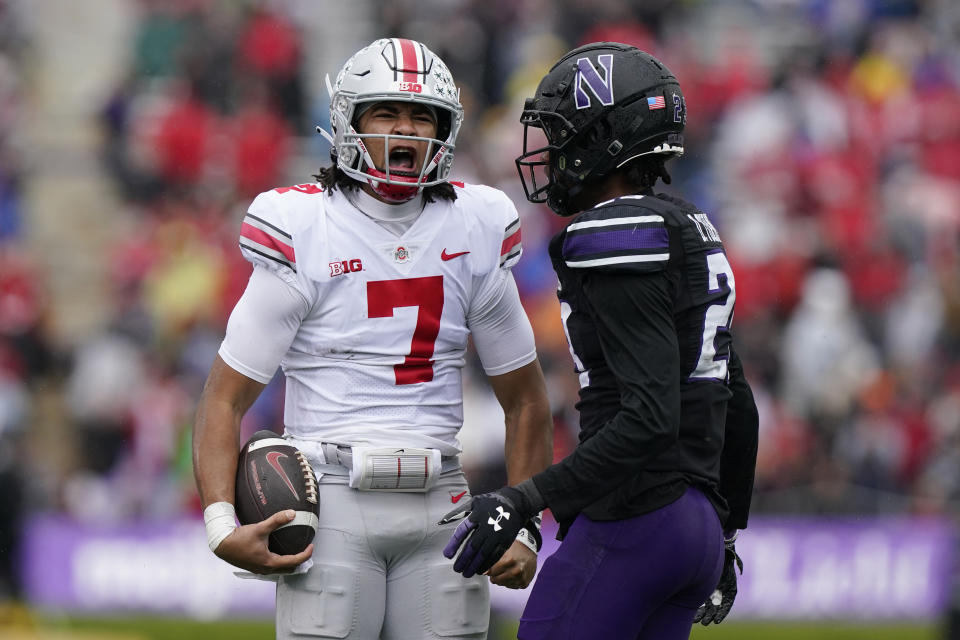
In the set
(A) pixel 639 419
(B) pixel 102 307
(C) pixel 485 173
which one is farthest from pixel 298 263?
(B) pixel 102 307

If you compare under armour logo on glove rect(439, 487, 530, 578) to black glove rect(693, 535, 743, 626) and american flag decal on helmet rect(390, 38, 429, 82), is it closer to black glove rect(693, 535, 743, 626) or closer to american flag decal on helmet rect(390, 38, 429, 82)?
black glove rect(693, 535, 743, 626)

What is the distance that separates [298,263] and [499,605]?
4.35 m

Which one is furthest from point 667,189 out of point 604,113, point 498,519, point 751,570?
point 498,519

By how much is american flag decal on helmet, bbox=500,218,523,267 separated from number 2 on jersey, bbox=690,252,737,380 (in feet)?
2.03

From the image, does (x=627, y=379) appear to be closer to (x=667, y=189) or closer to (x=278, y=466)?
(x=278, y=466)

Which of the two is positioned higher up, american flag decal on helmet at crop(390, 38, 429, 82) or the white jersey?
american flag decal on helmet at crop(390, 38, 429, 82)

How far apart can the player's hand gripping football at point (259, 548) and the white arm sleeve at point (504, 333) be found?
714 millimetres

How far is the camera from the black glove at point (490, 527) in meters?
2.87

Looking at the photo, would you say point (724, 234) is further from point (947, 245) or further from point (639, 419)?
point (639, 419)

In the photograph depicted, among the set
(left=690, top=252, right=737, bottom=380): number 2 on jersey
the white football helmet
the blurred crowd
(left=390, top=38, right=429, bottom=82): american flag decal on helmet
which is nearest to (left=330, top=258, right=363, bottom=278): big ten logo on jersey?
the white football helmet

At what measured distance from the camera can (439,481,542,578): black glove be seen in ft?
9.41

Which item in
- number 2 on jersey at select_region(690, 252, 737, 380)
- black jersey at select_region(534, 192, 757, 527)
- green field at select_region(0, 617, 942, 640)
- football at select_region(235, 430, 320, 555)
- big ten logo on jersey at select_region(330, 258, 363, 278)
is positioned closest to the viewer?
black jersey at select_region(534, 192, 757, 527)

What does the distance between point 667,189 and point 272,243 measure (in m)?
5.62

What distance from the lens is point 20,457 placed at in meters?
7.77
